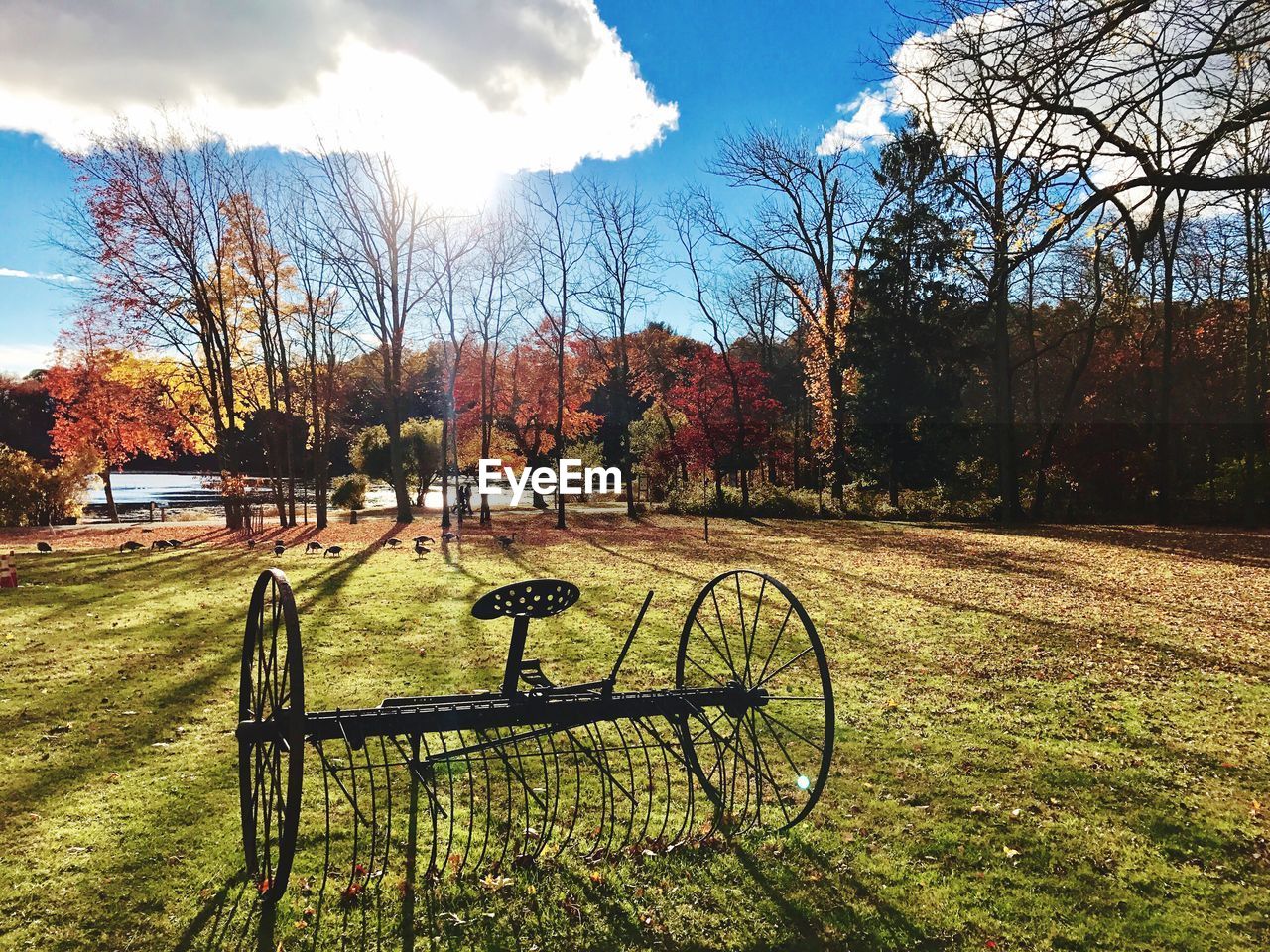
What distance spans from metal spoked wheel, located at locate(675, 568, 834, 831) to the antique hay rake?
0.09ft

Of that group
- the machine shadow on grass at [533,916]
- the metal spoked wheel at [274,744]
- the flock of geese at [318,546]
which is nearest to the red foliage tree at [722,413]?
the flock of geese at [318,546]

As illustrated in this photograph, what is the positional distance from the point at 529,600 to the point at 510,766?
147 cm

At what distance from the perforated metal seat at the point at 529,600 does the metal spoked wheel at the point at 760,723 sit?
3.13ft

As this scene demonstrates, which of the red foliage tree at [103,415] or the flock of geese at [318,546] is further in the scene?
the red foliage tree at [103,415]

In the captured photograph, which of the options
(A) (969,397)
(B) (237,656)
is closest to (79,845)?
(B) (237,656)

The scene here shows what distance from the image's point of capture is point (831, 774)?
5.39m

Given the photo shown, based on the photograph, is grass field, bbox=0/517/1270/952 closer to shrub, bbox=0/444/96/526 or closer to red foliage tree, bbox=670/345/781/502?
red foliage tree, bbox=670/345/781/502

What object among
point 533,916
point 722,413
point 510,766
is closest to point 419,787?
point 510,766

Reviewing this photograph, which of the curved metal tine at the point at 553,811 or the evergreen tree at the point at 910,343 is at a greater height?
the evergreen tree at the point at 910,343

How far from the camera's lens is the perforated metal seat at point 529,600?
3.78 meters

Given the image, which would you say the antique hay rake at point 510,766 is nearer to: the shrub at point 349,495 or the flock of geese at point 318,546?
the flock of geese at point 318,546

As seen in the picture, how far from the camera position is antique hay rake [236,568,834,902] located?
3416mm

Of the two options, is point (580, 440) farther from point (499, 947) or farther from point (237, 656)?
point (499, 947)

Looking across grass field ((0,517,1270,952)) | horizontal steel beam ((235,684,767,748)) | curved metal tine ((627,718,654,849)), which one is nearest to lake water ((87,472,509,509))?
grass field ((0,517,1270,952))
